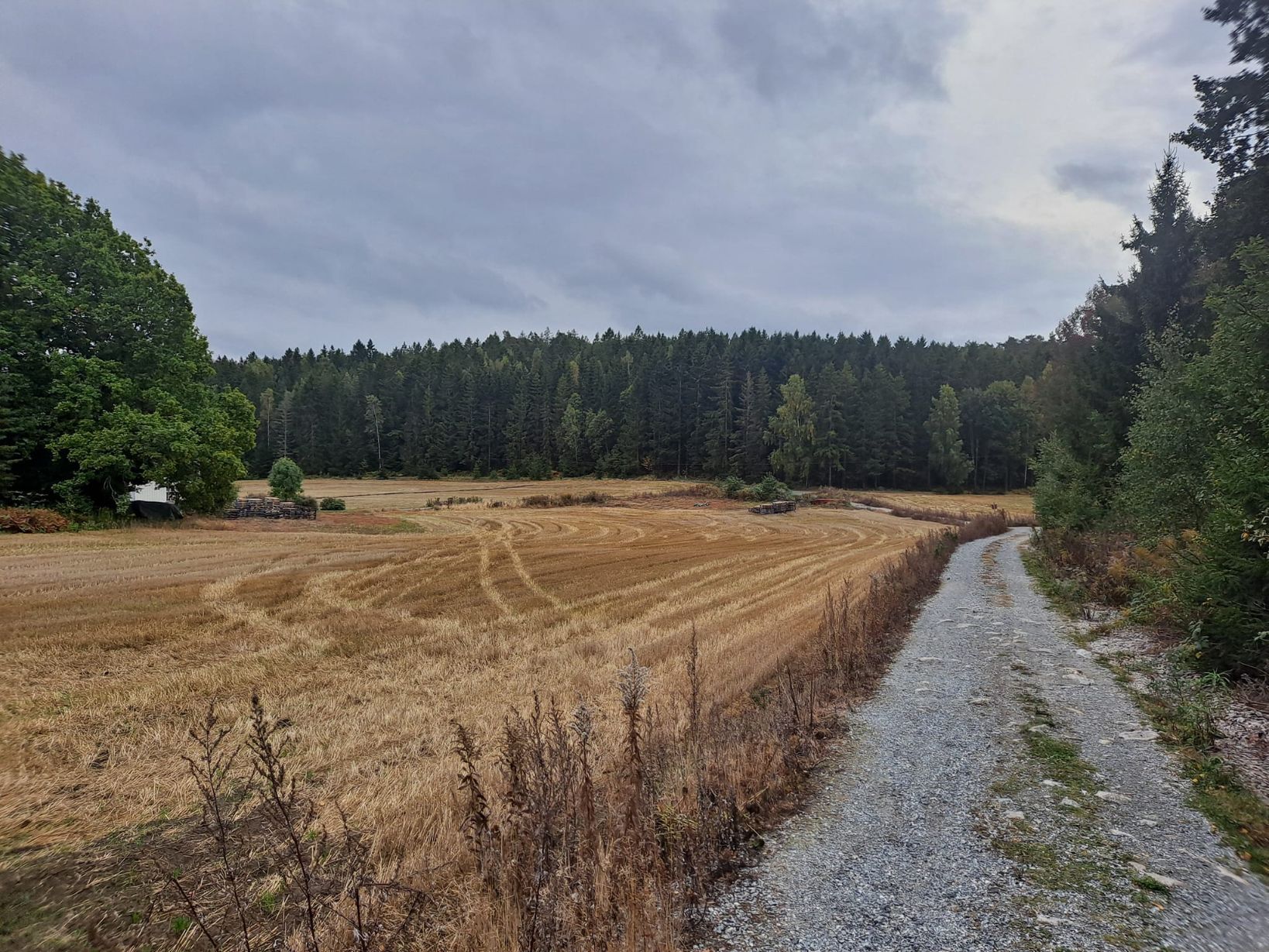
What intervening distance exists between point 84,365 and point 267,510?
13.0 m

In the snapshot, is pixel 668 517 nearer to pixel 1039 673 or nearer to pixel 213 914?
pixel 1039 673

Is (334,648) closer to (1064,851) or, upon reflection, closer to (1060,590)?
(1064,851)

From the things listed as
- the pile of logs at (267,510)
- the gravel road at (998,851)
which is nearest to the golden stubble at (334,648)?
the gravel road at (998,851)

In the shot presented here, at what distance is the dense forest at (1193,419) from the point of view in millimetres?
8414

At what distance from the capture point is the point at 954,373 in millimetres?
99250

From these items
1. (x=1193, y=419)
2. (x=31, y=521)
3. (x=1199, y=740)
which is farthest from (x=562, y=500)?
(x=1199, y=740)

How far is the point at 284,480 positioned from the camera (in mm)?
45125

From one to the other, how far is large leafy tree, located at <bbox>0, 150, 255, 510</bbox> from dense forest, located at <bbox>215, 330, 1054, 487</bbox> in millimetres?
60752

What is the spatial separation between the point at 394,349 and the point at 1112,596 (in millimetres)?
162431

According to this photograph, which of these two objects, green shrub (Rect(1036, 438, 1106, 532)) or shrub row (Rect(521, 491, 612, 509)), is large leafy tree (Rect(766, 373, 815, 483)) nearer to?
shrub row (Rect(521, 491, 612, 509))

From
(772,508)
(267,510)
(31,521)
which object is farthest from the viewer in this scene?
(772,508)

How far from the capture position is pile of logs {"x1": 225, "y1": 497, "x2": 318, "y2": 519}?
118ft

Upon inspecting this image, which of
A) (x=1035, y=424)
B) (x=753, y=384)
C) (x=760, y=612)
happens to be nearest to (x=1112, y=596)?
(x=760, y=612)

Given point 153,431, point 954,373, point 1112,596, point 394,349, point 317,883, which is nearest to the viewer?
point 317,883
